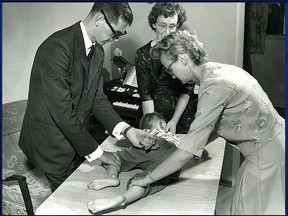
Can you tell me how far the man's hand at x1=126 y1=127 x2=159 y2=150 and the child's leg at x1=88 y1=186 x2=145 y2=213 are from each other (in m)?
0.26

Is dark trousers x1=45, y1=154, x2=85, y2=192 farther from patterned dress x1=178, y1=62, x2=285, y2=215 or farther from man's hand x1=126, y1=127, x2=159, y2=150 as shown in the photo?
patterned dress x1=178, y1=62, x2=285, y2=215

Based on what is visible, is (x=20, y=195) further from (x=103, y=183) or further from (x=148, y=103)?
(x=148, y=103)

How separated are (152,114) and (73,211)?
1.76 feet

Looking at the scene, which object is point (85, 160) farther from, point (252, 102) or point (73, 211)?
point (252, 102)

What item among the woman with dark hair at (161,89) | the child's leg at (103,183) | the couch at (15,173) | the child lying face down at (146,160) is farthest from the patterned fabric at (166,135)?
the couch at (15,173)

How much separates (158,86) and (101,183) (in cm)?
48

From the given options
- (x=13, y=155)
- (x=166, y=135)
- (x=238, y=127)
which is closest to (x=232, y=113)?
(x=238, y=127)

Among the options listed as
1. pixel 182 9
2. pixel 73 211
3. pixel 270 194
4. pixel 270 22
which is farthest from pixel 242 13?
pixel 73 211

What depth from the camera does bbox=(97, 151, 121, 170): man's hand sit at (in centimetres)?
158

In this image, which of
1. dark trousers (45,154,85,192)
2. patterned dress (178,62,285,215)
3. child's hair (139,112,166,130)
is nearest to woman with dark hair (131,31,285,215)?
patterned dress (178,62,285,215)

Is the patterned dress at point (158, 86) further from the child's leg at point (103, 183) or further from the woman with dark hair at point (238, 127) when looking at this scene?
the child's leg at point (103, 183)

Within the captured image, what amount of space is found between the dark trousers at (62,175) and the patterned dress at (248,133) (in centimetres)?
61

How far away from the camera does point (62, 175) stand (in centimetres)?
167

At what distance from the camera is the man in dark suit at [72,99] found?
145 centimetres
